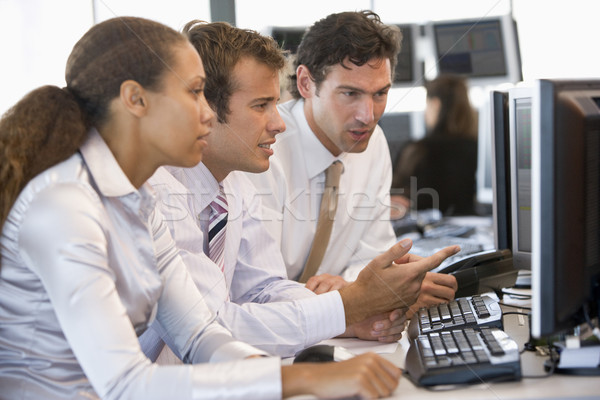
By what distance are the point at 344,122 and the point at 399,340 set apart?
98 cm

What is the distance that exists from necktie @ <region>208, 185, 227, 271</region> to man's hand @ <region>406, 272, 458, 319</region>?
0.50 meters

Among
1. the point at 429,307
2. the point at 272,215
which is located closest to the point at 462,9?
the point at 272,215

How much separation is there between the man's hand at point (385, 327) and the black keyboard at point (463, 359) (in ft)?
0.67

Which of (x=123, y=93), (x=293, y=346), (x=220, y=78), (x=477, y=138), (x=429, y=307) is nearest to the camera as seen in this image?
(x=123, y=93)

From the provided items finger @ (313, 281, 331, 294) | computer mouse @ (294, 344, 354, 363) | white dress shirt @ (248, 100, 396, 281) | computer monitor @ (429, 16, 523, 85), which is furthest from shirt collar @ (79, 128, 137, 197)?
computer monitor @ (429, 16, 523, 85)

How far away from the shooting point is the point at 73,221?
943 mm

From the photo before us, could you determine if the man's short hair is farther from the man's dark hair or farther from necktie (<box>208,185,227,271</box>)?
the man's dark hair

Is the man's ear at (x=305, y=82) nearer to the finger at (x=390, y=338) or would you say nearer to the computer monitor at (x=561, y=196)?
the finger at (x=390, y=338)

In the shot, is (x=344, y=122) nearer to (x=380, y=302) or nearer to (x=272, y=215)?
(x=272, y=215)

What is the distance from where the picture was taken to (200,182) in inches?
64.2

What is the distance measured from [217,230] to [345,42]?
37.3 inches

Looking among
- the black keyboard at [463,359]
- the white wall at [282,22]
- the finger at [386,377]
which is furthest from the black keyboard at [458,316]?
the white wall at [282,22]

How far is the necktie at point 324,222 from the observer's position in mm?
2146

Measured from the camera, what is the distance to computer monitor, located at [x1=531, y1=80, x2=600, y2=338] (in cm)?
95
